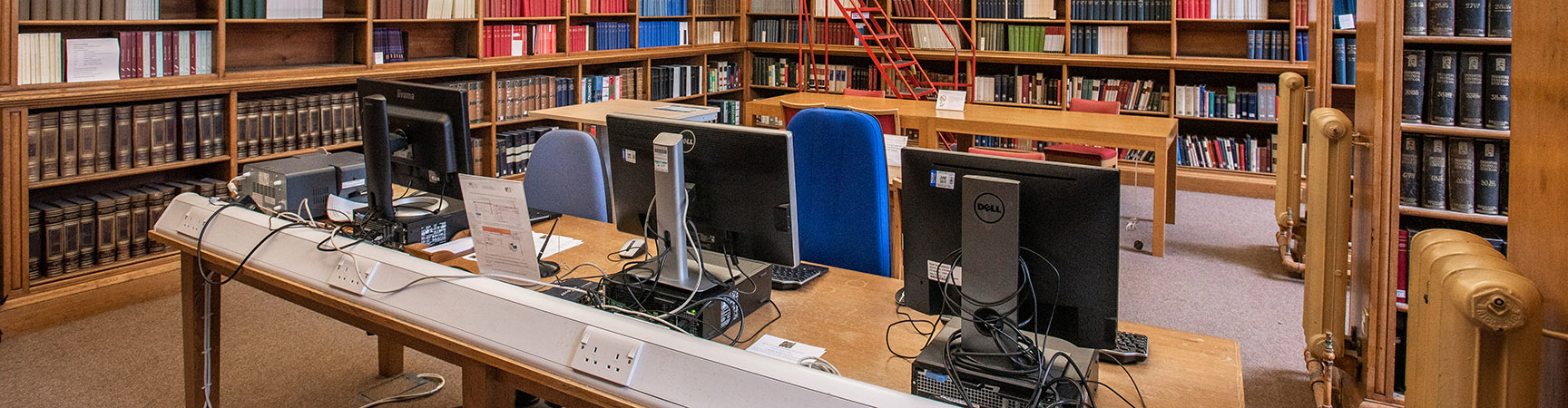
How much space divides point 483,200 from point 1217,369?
1.41 meters

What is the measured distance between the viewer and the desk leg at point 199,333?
102 inches

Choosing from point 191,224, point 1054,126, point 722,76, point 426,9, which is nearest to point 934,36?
point 722,76

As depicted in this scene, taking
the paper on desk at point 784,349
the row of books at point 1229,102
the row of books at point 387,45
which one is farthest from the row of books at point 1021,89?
the paper on desk at point 784,349

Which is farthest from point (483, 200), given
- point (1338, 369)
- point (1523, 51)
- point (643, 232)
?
point (1338, 369)

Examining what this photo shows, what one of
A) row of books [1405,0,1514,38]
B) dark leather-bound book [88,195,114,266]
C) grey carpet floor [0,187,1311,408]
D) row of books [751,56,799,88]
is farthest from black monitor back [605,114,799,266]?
row of books [751,56,799,88]

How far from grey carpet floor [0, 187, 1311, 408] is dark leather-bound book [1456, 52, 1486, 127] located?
92 centimetres

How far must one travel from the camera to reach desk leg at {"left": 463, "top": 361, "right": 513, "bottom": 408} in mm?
1866

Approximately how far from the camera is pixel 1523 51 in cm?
129

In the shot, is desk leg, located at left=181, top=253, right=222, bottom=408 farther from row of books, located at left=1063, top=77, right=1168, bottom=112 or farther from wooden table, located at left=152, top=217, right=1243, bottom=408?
row of books, located at left=1063, top=77, right=1168, bottom=112

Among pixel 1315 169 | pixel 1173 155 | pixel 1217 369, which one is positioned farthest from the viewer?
pixel 1173 155

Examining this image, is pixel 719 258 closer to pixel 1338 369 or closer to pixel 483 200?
pixel 483 200

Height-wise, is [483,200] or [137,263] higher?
[483,200]

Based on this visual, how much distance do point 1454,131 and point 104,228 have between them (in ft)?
14.6

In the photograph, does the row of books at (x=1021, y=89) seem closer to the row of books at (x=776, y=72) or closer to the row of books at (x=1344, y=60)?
the row of books at (x=776, y=72)
